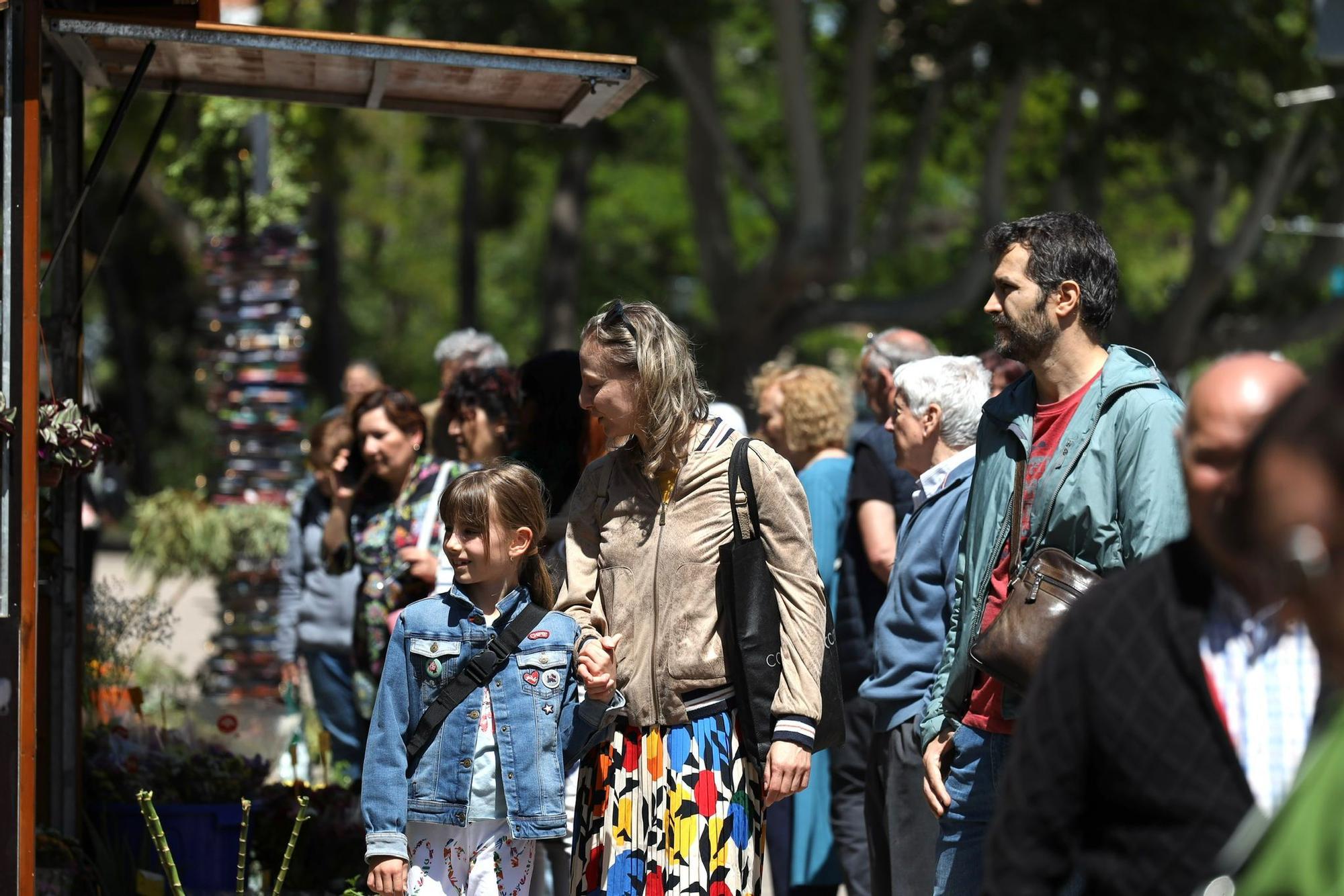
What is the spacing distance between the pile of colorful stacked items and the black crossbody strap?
6.05 meters

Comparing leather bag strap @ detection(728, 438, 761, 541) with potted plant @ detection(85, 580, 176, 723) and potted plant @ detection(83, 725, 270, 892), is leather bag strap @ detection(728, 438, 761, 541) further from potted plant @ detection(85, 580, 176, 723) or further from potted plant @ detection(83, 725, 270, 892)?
potted plant @ detection(85, 580, 176, 723)

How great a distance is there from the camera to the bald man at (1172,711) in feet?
6.98

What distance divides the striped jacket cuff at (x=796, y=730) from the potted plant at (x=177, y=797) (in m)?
2.38

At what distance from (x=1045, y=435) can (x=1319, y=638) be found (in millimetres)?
1851

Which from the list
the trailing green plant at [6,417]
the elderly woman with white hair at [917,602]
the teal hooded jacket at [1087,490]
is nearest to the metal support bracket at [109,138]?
the trailing green plant at [6,417]

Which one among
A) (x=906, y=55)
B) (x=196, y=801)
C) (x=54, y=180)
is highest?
(x=906, y=55)

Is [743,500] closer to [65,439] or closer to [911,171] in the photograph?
[65,439]

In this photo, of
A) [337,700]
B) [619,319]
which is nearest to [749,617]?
[619,319]

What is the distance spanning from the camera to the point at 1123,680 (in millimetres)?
2148

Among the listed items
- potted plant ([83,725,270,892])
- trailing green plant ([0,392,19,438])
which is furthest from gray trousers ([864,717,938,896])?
trailing green plant ([0,392,19,438])

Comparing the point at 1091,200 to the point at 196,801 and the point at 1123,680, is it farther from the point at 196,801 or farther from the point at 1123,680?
the point at 1123,680

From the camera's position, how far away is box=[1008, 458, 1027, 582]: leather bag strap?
3461 millimetres

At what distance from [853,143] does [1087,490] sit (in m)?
11.7

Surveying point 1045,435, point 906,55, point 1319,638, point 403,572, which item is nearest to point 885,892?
point 1045,435
